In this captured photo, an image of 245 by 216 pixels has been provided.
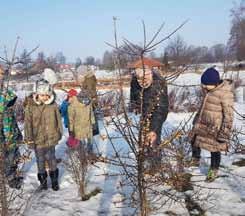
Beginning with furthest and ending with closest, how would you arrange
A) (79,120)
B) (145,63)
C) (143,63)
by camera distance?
1. (79,120)
2. (145,63)
3. (143,63)

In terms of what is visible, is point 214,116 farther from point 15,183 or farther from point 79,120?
point 15,183

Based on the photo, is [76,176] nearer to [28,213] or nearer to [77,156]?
[77,156]

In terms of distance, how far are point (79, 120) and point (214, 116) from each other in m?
2.30

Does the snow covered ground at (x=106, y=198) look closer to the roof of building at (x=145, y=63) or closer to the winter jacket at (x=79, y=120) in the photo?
the winter jacket at (x=79, y=120)

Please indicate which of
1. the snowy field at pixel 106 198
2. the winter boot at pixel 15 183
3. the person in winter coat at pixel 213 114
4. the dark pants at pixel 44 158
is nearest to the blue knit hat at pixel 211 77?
the person in winter coat at pixel 213 114

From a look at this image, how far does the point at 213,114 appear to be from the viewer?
15.4 feet

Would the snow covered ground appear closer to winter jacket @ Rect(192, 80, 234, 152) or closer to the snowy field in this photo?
the snowy field

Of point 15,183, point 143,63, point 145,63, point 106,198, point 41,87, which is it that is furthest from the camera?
point 41,87

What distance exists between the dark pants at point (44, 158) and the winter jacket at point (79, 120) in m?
1.19

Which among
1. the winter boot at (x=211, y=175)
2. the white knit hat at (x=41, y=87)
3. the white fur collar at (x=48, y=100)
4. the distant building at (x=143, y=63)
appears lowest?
the winter boot at (x=211, y=175)

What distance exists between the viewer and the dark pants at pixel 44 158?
4688 mm

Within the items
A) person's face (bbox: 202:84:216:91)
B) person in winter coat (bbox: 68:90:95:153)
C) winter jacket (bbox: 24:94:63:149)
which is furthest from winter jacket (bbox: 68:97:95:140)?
person's face (bbox: 202:84:216:91)

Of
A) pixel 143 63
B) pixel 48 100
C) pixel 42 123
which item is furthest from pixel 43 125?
pixel 143 63

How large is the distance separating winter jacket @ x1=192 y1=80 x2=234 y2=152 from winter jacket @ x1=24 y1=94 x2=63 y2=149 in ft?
5.88
